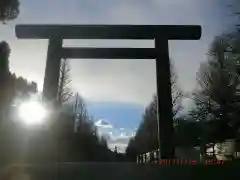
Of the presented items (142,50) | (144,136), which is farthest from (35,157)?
(144,136)

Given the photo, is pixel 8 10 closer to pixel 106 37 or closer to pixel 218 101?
pixel 106 37

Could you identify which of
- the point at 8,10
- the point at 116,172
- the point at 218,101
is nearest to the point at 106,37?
the point at 8,10

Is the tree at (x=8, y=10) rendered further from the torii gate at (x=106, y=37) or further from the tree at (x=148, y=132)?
the tree at (x=148, y=132)

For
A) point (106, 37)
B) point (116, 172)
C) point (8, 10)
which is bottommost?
point (116, 172)

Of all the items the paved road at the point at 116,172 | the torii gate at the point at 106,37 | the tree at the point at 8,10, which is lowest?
the paved road at the point at 116,172

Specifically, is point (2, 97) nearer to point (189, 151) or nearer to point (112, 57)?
point (112, 57)

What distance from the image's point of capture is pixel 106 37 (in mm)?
12781

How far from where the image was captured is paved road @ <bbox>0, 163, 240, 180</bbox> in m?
8.49

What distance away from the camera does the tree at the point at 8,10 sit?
14.0m

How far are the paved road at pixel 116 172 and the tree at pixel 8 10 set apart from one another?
723 centimetres

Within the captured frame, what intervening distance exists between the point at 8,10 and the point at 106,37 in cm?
438

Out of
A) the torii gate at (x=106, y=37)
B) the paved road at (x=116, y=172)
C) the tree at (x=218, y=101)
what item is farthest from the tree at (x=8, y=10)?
the tree at (x=218, y=101)

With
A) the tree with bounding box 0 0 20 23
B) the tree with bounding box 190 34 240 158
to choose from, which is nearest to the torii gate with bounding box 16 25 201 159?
the tree with bounding box 0 0 20 23

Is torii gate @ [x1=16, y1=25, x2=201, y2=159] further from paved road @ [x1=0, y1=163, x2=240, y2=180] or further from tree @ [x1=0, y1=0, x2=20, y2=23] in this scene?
paved road @ [x1=0, y1=163, x2=240, y2=180]
